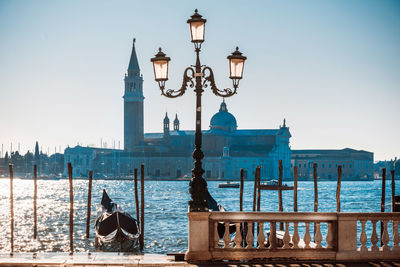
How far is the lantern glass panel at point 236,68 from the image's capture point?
8336 mm

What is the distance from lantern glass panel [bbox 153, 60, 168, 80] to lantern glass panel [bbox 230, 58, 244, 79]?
2.99 ft

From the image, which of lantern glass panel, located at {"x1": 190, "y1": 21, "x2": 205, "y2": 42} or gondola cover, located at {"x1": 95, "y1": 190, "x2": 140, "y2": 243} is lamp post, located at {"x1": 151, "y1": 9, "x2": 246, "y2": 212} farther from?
gondola cover, located at {"x1": 95, "y1": 190, "x2": 140, "y2": 243}

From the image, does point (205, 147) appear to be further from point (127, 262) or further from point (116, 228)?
point (127, 262)

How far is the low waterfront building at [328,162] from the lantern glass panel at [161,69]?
107 metres

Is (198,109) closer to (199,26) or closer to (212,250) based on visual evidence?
(199,26)

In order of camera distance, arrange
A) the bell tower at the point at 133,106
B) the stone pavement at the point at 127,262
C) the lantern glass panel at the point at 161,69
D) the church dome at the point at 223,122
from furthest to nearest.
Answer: the church dome at the point at 223,122, the bell tower at the point at 133,106, the lantern glass panel at the point at 161,69, the stone pavement at the point at 127,262

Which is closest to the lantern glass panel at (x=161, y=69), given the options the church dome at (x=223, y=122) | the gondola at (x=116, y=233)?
the gondola at (x=116, y=233)

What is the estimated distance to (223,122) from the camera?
107375mm

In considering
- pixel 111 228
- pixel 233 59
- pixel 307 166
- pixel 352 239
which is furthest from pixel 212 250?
pixel 307 166

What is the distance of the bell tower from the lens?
10388 centimetres

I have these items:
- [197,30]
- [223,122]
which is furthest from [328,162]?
[197,30]

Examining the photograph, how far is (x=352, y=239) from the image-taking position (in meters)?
8.08

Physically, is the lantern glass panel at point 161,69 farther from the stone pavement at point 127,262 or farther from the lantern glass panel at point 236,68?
the stone pavement at point 127,262

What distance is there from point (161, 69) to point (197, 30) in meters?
0.78
